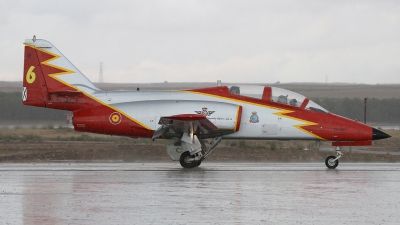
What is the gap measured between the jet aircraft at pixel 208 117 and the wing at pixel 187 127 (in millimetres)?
25

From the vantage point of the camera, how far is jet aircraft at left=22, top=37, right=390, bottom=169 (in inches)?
806

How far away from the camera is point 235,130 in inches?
813

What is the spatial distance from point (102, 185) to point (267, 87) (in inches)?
303

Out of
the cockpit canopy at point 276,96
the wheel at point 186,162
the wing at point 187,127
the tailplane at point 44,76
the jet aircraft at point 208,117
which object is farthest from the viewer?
the tailplane at point 44,76

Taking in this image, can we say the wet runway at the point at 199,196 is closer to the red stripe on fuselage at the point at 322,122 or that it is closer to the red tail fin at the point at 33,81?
the red stripe on fuselage at the point at 322,122

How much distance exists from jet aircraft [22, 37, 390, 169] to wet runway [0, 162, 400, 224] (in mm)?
1368

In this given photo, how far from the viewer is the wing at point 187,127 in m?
19.4

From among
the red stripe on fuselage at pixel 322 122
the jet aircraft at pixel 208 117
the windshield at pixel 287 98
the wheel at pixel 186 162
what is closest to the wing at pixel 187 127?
the jet aircraft at pixel 208 117

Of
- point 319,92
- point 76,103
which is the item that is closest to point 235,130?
point 76,103

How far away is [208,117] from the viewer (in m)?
20.5

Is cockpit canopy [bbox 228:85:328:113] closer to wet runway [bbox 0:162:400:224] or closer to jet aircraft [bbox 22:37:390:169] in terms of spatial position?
jet aircraft [bbox 22:37:390:169]

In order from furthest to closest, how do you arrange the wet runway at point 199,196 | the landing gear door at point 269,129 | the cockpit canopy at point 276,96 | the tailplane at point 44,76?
1. the tailplane at point 44,76
2. the cockpit canopy at point 276,96
3. the landing gear door at point 269,129
4. the wet runway at point 199,196

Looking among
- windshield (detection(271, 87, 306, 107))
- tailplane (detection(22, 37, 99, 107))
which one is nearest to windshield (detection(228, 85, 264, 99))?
windshield (detection(271, 87, 306, 107))

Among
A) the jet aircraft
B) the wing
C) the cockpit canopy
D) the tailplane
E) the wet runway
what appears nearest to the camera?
the wet runway
